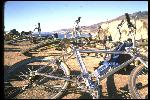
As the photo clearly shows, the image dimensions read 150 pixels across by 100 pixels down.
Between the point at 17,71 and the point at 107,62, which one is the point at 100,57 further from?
the point at 17,71

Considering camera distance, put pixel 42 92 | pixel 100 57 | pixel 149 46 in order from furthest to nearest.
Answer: pixel 100 57 → pixel 42 92 → pixel 149 46

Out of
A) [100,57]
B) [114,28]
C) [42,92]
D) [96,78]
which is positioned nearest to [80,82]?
[96,78]

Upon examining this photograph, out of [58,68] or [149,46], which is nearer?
[149,46]

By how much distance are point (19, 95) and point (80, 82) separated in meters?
1.61

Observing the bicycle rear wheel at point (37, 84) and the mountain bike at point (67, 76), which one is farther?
the bicycle rear wheel at point (37, 84)

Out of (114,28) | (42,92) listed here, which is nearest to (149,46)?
(42,92)

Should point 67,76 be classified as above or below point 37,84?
above

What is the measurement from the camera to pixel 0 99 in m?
4.88

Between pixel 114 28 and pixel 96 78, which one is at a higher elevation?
→ pixel 114 28

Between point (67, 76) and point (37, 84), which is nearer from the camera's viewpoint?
point (67, 76)

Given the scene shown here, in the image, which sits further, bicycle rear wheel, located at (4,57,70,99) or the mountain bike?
bicycle rear wheel, located at (4,57,70,99)

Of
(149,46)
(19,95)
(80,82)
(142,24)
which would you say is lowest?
(19,95)

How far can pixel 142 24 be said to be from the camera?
594 inches

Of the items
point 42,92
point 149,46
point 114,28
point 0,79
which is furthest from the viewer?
point 114,28
